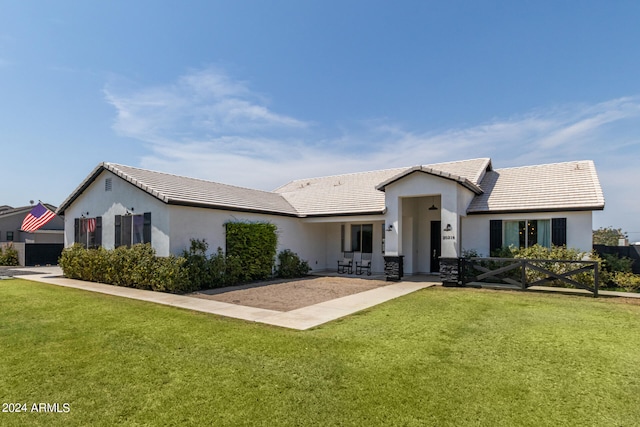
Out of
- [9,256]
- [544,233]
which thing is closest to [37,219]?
[9,256]

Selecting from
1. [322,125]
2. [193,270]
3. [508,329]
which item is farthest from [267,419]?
[322,125]

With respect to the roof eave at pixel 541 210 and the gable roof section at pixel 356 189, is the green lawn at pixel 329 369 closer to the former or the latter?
the roof eave at pixel 541 210

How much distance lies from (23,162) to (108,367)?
17684 mm

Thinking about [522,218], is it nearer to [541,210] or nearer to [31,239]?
[541,210]

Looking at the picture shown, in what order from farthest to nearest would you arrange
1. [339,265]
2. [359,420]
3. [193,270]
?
[339,265] < [193,270] < [359,420]

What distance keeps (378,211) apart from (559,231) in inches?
290

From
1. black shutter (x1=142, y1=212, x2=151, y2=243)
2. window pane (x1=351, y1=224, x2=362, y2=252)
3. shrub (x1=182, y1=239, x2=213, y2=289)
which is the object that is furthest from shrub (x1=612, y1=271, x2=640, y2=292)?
black shutter (x1=142, y1=212, x2=151, y2=243)

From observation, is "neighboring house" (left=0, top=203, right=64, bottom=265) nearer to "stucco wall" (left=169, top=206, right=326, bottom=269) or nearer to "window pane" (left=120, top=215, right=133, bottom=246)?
"window pane" (left=120, top=215, right=133, bottom=246)

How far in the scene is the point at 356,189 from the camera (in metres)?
20.4

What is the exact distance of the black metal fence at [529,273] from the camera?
12.1 meters

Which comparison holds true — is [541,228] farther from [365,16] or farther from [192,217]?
[192,217]

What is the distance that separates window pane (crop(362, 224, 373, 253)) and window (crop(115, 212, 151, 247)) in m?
10.8

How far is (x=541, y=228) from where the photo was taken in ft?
47.9

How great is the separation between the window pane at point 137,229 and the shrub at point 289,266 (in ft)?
20.9
